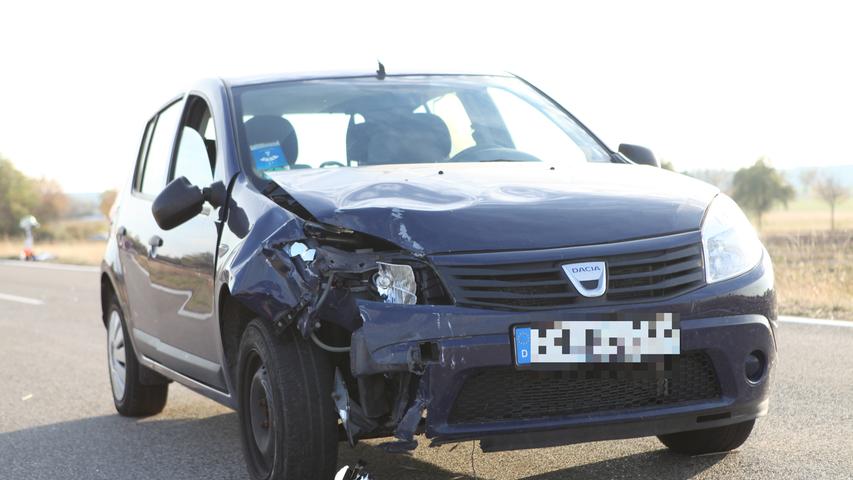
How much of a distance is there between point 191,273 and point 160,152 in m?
1.58

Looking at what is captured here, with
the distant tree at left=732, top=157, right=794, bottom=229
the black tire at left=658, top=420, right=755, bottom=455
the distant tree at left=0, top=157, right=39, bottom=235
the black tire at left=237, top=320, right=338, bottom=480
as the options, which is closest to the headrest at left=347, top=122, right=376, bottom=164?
the black tire at left=237, top=320, right=338, bottom=480

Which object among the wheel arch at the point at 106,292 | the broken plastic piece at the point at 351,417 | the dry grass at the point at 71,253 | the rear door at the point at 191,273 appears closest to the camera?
the broken plastic piece at the point at 351,417

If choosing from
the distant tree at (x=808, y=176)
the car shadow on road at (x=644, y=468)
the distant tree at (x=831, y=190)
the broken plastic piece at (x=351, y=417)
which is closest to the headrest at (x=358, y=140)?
the broken plastic piece at (x=351, y=417)

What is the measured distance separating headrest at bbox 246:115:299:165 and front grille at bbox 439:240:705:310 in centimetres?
152

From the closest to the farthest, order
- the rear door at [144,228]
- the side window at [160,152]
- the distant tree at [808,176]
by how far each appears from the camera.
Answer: the rear door at [144,228] < the side window at [160,152] < the distant tree at [808,176]

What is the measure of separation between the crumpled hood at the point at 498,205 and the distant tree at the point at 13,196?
330ft

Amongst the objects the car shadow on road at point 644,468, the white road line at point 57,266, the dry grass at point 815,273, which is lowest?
the white road line at point 57,266

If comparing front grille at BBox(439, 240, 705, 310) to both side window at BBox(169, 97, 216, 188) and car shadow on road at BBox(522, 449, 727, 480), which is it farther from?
side window at BBox(169, 97, 216, 188)

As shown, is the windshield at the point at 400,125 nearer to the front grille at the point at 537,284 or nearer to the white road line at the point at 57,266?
the front grille at the point at 537,284

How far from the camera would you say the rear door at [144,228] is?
20.4ft

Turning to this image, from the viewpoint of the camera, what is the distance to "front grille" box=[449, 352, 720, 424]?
3875 mm

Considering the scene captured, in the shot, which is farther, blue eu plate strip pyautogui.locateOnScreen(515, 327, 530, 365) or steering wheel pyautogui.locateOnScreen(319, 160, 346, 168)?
steering wheel pyautogui.locateOnScreen(319, 160, 346, 168)

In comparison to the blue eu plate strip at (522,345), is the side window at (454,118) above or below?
above

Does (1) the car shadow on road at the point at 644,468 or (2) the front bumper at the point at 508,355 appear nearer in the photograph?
(2) the front bumper at the point at 508,355
